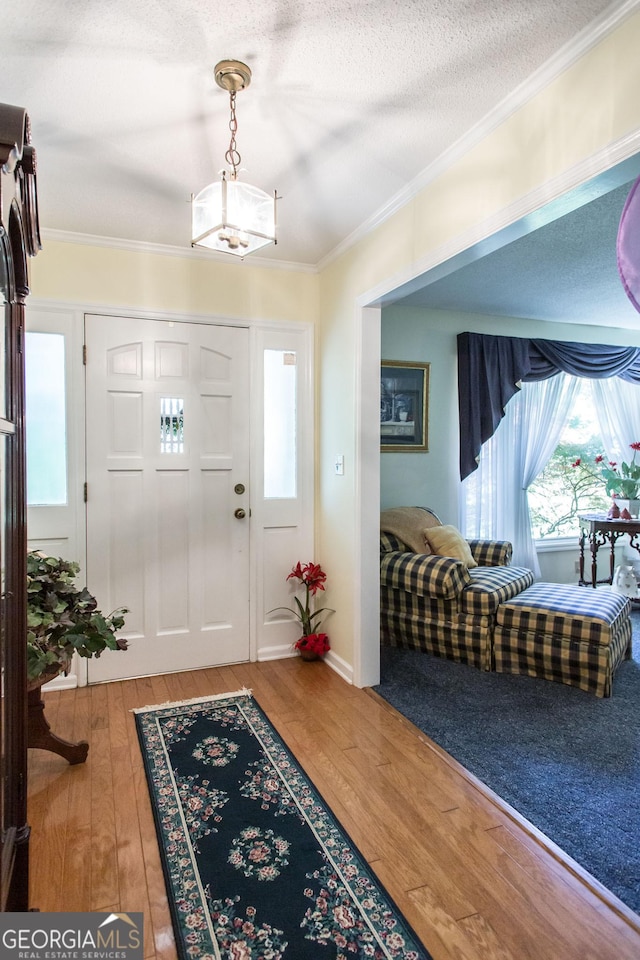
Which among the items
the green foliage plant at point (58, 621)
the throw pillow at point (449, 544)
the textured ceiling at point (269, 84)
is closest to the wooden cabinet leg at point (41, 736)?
the green foliage plant at point (58, 621)

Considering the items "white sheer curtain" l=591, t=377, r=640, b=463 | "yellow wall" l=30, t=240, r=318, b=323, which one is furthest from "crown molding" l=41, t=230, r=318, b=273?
"white sheer curtain" l=591, t=377, r=640, b=463

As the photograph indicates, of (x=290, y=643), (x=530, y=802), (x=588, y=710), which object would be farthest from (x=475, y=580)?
(x=530, y=802)

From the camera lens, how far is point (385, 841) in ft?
6.04

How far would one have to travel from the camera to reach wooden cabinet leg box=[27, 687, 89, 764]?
2.23m

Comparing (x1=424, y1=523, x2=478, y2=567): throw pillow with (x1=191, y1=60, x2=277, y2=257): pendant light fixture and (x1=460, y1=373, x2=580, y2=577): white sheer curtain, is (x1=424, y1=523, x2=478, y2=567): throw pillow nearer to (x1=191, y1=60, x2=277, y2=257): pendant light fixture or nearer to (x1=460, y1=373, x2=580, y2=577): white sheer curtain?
(x1=460, y1=373, x2=580, y2=577): white sheer curtain

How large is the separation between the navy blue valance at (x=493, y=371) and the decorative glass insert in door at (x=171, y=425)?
232 centimetres

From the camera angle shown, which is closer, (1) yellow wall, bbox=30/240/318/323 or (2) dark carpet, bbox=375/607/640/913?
(2) dark carpet, bbox=375/607/640/913

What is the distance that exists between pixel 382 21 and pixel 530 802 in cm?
254

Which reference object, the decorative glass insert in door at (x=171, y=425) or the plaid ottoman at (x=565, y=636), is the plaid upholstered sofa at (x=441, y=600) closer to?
the plaid ottoman at (x=565, y=636)

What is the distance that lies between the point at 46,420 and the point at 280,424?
4.34 feet

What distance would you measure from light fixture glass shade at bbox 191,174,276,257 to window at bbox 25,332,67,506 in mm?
1602

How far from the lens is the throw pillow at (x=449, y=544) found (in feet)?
12.5

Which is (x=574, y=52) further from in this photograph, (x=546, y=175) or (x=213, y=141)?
(x=213, y=141)

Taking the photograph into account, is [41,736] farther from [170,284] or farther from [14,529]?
[170,284]
